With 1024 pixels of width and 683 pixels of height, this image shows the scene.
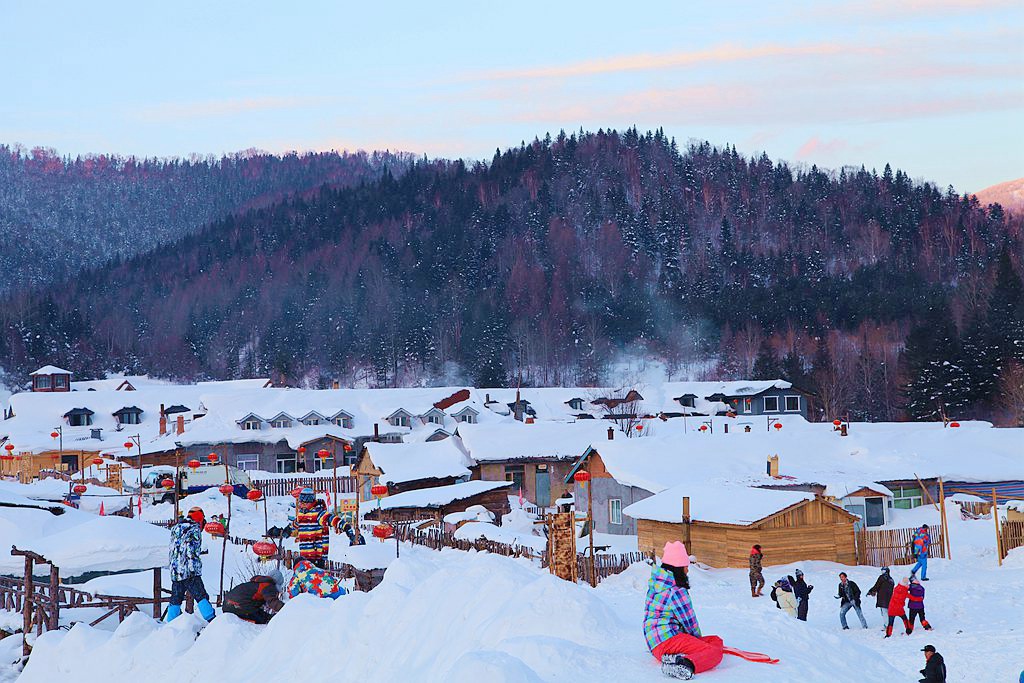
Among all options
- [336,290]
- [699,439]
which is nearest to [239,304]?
[336,290]

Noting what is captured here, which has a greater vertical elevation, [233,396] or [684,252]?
[684,252]

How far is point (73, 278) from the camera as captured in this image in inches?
6339

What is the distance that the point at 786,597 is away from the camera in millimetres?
18438

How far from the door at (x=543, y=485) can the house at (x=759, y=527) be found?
1859 cm

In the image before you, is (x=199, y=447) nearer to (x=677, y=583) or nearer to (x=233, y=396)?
(x=233, y=396)

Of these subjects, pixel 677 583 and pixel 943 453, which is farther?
pixel 943 453

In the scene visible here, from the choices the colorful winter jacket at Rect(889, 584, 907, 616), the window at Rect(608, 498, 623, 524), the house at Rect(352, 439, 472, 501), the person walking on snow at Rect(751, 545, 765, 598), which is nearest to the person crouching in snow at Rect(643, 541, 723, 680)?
the colorful winter jacket at Rect(889, 584, 907, 616)

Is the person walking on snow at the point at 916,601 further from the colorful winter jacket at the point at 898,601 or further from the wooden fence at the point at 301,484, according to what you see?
the wooden fence at the point at 301,484

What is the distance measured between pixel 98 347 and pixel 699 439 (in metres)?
106

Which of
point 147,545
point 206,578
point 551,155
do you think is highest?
point 551,155

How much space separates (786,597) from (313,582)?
8.48 meters

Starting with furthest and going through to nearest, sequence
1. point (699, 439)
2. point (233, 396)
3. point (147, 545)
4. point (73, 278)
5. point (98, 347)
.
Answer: point (73, 278) → point (98, 347) → point (233, 396) → point (699, 439) → point (147, 545)

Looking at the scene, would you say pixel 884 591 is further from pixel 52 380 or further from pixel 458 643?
pixel 52 380

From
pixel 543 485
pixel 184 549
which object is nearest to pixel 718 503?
pixel 184 549
